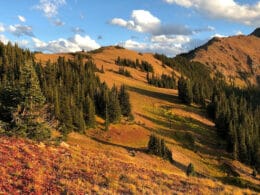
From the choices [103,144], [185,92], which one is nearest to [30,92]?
[103,144]

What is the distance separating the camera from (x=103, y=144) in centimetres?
6925

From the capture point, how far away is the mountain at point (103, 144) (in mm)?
18562

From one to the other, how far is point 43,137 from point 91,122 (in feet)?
161

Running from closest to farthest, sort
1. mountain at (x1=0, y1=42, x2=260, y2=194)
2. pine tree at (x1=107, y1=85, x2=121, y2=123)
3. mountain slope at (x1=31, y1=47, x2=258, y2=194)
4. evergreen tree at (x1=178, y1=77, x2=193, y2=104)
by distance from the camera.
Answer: mountain at (x1=0, y1=42, x2=260, y2=194) < mountain slope at (x1=31, y1=47, x2=258, y2=194) < pine tree at (x1=107, y1=85, x2=121, y2=123) < evergreen tree at (x1=178, y1=77, x2=193, y2=104)

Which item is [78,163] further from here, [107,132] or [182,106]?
[182,106]

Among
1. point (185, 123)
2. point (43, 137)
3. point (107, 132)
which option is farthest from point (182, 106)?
point (43, 137)

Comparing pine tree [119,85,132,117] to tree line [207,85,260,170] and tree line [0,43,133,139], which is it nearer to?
tree line [0,43,133,139]

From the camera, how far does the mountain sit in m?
18.6

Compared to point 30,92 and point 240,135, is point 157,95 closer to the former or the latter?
point 240,135

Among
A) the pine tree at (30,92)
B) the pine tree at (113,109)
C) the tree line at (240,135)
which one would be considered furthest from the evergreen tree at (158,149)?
the pine tree at (30,92)

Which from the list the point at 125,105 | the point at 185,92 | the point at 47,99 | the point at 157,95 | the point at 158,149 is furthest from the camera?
the point at 157,95

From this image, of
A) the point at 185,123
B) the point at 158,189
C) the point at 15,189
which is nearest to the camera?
the point at 15,189

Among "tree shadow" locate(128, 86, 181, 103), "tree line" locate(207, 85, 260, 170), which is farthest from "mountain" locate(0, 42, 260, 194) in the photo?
"tree line" locate(207, 85, 260, 170)

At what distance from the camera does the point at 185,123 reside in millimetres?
107188
